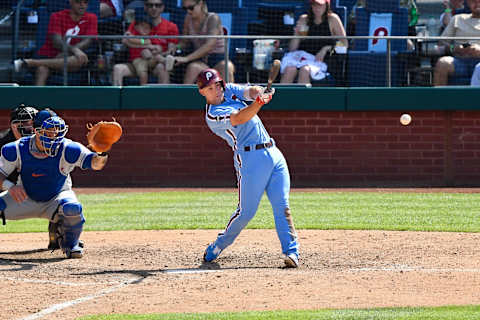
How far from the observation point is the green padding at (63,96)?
1400 centimetres

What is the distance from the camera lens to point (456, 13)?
1477cm

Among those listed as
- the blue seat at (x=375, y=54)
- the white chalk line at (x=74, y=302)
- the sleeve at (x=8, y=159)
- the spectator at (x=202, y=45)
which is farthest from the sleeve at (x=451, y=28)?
the white chalk line at (x=74, y=302)

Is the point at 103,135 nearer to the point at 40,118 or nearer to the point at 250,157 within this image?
the point at 40,118

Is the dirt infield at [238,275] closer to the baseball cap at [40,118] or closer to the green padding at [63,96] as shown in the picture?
the baseball cap at [40,118]

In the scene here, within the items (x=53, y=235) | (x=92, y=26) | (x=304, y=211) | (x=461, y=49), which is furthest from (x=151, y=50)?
(x=53, y=235)

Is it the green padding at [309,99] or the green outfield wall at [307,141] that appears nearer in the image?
the green padding at [309,99]

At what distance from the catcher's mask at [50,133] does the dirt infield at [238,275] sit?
1.05 m

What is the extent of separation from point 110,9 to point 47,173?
7.34 metres

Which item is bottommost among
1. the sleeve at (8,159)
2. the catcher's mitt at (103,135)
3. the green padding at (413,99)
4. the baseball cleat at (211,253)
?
the baseball cleat at (211,253)

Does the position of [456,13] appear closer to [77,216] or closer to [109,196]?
[109,196]

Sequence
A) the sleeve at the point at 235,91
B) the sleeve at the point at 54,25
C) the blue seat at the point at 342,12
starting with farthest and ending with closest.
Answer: the blue seat at the point at 342,12 < the sleeve at the point at 54,25 < the sleeve at the point at 235,91

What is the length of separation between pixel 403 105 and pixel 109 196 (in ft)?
16.2

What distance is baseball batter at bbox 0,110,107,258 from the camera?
7777mm

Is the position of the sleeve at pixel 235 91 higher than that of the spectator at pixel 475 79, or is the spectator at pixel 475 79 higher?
the sleeve at pixel 235 91
